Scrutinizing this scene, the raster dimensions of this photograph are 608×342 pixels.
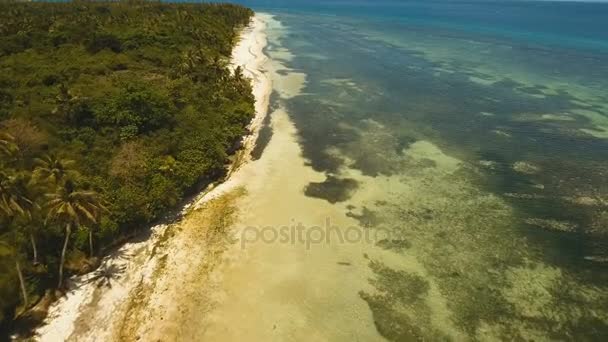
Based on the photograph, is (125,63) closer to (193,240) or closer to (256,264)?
(193,240)

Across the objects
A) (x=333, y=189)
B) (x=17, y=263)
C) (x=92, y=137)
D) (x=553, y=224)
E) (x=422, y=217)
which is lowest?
(x=333, y=189)

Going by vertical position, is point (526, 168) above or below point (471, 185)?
above

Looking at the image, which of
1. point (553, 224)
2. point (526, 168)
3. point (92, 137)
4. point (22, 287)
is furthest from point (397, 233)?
point (92, 137)

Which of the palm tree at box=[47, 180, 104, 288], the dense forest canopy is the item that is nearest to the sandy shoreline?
the dense forest canopy

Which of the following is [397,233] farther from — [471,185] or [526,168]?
[526,168]

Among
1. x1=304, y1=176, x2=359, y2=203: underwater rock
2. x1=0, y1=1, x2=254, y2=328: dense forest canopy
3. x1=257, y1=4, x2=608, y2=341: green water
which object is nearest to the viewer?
x1=0, y1=1, x2=254, y2=328: dense forest canopy

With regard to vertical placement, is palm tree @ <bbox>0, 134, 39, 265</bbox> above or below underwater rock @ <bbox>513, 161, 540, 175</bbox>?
above

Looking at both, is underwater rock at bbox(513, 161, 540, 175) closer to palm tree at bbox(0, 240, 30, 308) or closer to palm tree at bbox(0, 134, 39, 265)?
palm tree at bbox(0, 134, 39, 265)
